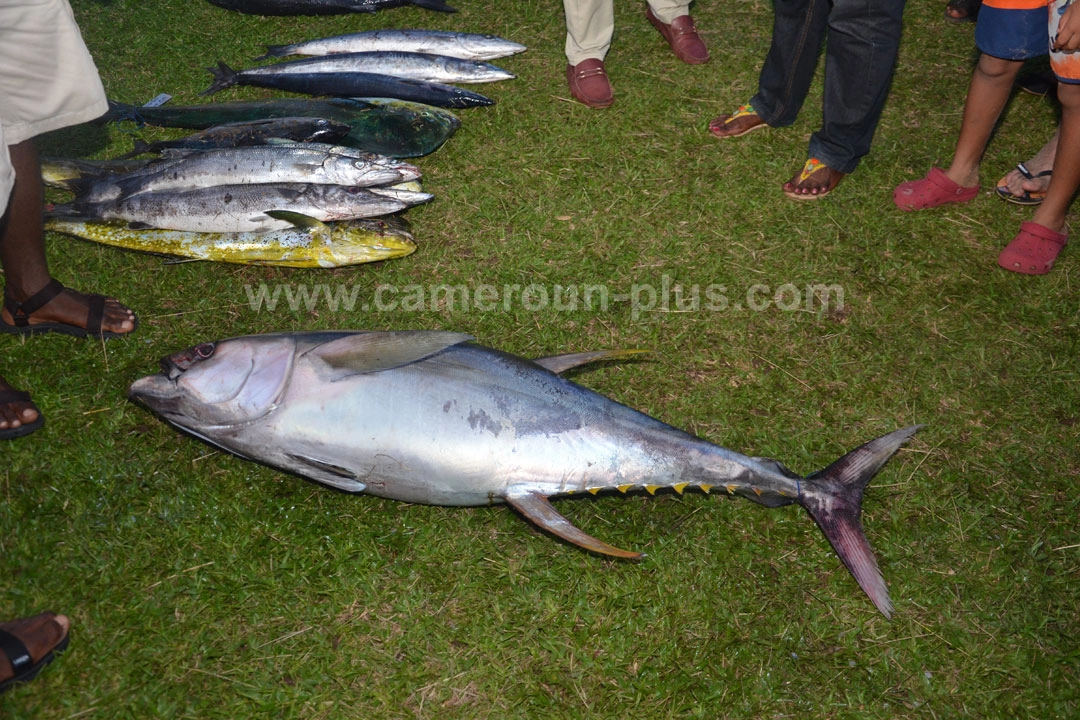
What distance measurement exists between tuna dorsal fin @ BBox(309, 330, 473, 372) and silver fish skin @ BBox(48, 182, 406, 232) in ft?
3.67

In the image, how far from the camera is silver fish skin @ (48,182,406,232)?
12.0ft

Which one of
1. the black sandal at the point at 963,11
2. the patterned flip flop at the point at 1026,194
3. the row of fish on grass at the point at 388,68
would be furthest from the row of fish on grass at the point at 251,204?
the black sandal at the point at 963,11

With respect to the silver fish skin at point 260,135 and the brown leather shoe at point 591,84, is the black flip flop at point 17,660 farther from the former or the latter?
the brown leather shoe at point 591,84

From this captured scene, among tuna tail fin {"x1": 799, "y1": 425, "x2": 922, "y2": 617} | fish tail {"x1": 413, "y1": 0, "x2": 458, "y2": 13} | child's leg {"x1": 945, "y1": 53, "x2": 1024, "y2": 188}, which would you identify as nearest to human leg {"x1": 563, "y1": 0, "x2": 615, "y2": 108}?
fish tail {"x1": 413, "y1": 0, "x2": 458, "y2": 13}

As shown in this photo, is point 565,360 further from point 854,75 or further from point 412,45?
point 412,45

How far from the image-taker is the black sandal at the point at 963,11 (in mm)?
5359

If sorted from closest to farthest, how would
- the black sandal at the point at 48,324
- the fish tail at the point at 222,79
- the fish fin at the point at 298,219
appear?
the black sandal at the point at 48,324 → the fish fin at the point at 298,219 → the fish tail at the point at 222,79

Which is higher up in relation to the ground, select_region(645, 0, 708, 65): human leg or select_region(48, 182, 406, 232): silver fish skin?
select_region(645, 0, 708, 65): human leg

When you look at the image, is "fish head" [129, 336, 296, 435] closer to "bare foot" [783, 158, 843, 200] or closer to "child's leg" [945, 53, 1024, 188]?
"bare foot" [783, 158, 843, 200]

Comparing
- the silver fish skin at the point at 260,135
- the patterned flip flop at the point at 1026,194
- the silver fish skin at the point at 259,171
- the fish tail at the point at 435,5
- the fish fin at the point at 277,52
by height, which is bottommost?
the patterned flip flop at the point at 1026,194

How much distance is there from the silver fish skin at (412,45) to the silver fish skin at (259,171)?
155 centimetres

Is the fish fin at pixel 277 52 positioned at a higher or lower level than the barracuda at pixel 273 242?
higher

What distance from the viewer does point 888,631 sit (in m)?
2.64

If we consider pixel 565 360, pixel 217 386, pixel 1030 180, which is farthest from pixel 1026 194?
pixel 217 386
